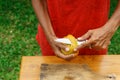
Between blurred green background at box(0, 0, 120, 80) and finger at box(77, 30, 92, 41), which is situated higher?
finger at box(77, 30, 92, 41)

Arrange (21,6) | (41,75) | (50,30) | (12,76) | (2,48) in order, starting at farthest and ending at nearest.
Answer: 1. (21,6)
2. (2,48)
3. (12,76)
4. (50,30)
5. (41,75)

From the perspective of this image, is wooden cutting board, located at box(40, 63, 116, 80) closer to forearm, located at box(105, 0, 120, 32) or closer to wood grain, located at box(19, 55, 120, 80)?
wood grain, located at box(19, 55, 120, 80)

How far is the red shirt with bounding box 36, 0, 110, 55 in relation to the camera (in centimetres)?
190

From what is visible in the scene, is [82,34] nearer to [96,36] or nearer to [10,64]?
[96,36]

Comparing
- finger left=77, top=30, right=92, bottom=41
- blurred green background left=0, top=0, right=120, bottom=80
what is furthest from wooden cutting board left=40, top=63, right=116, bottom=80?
blurred green background left=0, top=0, right=120, bottom=80

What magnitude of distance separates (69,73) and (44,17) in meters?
0.36

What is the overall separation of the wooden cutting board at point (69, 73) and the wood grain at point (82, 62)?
0.13 ft

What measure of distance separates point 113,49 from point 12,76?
3.66 ft

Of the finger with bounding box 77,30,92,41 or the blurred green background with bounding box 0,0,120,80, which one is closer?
the finger with bounding box 77,30,92,41

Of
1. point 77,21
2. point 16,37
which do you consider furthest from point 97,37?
point 16,37

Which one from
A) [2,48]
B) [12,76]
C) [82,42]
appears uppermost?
[82,42]

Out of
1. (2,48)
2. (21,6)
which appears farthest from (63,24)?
(21,6)

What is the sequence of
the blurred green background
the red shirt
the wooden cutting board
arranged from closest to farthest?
the wooden cutting board
the red shirt
the blurred green background

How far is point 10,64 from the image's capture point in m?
3.23
